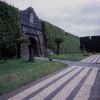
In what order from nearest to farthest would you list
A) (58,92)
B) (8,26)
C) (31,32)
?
(58,92) → (8,26) → (31,32)

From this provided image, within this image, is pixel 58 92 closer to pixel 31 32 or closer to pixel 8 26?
pixel 8 26

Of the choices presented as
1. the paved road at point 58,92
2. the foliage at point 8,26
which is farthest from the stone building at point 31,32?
the paved road at point 58,92

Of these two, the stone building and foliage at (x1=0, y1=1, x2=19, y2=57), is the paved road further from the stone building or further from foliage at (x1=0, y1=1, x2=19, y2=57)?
the stone building

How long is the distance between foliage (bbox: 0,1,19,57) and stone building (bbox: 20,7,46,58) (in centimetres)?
139

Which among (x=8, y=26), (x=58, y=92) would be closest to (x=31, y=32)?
(x=8, y=26)

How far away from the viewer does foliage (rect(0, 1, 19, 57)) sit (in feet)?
51.2

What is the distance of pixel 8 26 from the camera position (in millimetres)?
16484

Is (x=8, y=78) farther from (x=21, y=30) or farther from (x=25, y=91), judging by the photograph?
(x=21, y=30)

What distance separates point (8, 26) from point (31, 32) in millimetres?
4926

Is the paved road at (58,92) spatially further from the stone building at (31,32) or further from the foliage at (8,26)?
the stone building at (31,32)

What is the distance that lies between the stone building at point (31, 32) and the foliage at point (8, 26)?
1.39 metres

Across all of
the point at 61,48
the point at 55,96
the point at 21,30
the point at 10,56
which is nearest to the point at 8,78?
the point at 55,96

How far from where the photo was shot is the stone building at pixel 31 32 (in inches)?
761

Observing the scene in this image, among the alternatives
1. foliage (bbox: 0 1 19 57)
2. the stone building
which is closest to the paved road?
foliage (bbox: 0 1 19 57)
